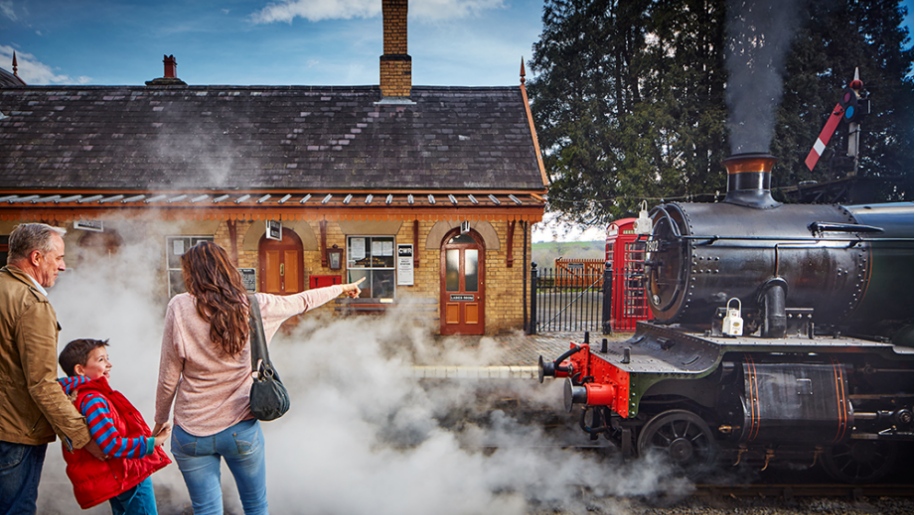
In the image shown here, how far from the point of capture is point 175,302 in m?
2.01

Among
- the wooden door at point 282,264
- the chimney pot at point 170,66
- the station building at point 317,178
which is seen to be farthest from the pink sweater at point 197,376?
the chimney pot at point 170,66

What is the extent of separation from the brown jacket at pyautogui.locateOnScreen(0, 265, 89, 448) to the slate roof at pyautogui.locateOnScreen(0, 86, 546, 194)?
700cm

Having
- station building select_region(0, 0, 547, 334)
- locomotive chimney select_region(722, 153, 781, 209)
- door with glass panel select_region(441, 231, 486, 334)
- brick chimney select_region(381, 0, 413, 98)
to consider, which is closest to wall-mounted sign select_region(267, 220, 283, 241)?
station building select_region(0, 0, 547, 334)

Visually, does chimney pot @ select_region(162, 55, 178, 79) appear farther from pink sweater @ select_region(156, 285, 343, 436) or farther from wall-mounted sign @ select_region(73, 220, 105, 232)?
pink sweater @ select_region(156, 285, 343, 436)

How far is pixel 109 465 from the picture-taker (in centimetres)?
220

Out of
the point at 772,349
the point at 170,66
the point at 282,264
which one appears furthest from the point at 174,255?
the point at 772,349

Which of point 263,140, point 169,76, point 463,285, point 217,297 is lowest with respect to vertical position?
point 463,285

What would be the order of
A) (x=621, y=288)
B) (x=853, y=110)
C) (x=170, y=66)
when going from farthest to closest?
(x=170, y=66), (x=621, y=288), (x=853, y=110)

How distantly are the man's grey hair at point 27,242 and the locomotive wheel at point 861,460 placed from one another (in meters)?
5.48

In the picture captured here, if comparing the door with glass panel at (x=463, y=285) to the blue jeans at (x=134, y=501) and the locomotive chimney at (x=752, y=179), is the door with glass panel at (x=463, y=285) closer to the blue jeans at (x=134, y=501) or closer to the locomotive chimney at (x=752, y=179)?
the locomotive chimney at (x=752, y=179)

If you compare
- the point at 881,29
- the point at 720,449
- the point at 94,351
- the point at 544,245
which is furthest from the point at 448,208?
the point at 544,245

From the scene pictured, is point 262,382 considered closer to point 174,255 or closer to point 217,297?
point 217,297

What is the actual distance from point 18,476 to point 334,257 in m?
7.12

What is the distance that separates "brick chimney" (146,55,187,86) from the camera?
11664 millimetres
